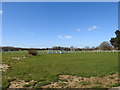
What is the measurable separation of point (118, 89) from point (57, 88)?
5.45ft

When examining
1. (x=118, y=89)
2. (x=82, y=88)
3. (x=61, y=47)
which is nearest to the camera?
(x=118, y=89)

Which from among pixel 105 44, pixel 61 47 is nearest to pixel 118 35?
pixel 105 44

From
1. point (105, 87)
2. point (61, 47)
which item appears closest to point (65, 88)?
point (105, 87)

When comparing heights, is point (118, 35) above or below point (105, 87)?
above

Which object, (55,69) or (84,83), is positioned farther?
(55,69)

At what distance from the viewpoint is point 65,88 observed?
3287 mm

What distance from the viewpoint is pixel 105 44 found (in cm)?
4781

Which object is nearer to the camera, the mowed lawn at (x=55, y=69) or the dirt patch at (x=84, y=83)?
the dirt patch at (x=84, y=83)

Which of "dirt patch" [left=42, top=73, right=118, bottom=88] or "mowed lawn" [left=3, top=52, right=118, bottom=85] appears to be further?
"mowed lawn" [left=3, top=52, right=118, bottom=85]

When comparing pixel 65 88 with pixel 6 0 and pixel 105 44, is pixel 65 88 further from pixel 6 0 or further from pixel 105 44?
pixel 105 44

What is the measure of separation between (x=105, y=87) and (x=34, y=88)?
2058 mm

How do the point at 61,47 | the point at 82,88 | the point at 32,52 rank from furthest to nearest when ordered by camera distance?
the point at 61,47, the point at 32,52, the point at 82,88

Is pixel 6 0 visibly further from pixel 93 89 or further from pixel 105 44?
pixel 105 44

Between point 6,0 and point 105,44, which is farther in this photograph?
point 105,44
